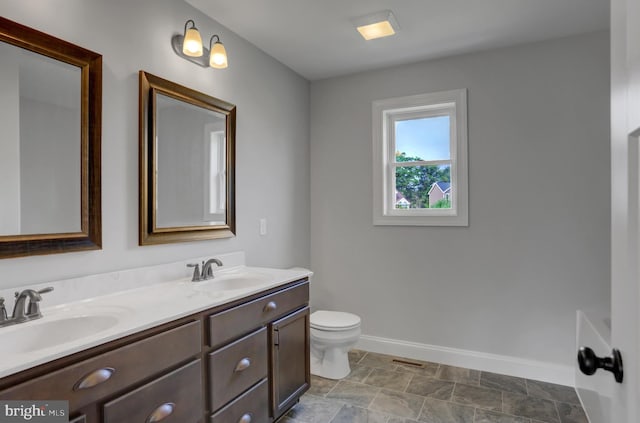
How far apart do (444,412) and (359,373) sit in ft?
2.35

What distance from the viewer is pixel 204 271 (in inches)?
84.7

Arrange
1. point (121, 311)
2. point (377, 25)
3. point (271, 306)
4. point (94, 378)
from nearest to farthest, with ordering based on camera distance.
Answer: point (94, 378) < point (121, 311) < point (271, 306) < point (377, 25)

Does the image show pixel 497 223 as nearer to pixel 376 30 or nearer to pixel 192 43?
pixel 376 30

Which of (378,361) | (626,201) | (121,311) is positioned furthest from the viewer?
(378,361)

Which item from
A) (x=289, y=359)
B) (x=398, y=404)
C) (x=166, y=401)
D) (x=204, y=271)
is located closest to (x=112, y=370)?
(x=166, y=401)

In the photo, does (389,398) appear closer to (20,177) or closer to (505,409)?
(505,409)

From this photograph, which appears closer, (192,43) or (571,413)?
(192,43)

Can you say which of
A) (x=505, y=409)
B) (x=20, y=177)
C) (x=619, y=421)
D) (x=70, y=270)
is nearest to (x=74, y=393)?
(x=70, y=270)

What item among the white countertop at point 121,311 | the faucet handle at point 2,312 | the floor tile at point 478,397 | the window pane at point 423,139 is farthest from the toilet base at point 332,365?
the faucet handle at point 2,312

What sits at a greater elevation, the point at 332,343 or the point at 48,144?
the point at 48,144

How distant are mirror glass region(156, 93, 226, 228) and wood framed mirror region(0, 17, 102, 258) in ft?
1.18

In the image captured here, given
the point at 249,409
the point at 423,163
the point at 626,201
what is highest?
the point at 423,163

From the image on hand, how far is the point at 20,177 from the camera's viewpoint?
1.45m

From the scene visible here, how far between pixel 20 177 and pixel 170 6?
1.25 meters
